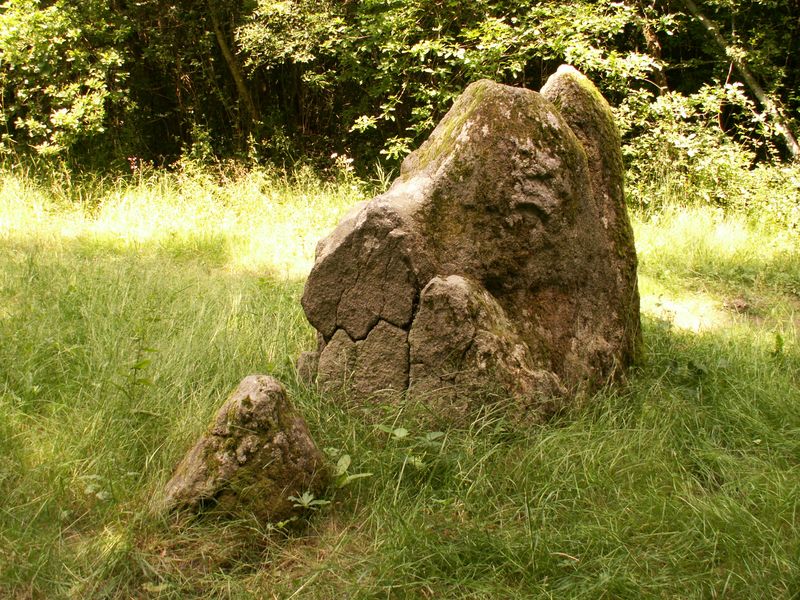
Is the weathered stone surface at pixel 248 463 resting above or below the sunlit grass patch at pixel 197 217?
above

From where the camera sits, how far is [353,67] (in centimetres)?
1074

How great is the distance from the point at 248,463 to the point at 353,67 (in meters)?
8.68

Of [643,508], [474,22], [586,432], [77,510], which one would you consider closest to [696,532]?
[643,508]

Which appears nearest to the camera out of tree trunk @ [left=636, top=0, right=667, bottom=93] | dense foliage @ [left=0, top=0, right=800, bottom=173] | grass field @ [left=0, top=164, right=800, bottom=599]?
grass field @ [left=0, top=164, right=800, bottom=599]

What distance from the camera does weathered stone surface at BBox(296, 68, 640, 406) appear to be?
3.77m

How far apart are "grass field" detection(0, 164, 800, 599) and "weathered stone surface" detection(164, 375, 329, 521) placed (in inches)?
3.7

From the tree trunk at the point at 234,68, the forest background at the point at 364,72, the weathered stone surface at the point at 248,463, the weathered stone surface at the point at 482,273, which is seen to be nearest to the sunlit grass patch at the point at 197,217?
the forest background at the point at 364,72

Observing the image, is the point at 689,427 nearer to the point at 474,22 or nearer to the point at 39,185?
the point at 474,22

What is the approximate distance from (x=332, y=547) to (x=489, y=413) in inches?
40.8

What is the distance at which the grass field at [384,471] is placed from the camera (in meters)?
2.76

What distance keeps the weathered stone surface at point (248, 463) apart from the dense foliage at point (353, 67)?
24.2 feet

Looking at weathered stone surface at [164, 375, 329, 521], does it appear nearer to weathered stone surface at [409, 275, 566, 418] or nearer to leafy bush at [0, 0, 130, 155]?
weathered stone surface at [409, 275, 566, 418]

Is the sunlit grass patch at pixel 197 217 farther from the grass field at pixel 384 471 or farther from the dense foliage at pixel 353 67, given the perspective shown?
the grass field at pixel 384 471

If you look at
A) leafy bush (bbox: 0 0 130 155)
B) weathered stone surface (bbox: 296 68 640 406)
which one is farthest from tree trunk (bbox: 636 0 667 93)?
leafy bush (bbox: 0 0 130 155)
